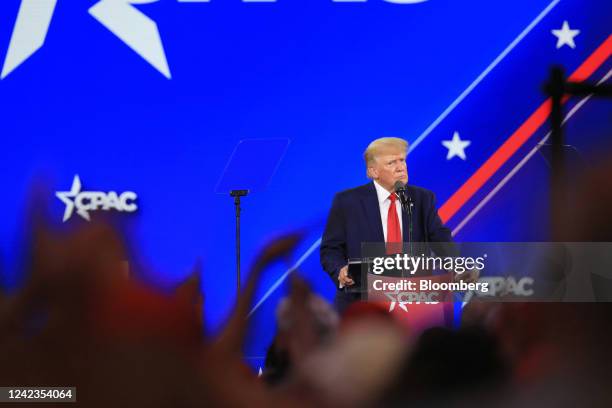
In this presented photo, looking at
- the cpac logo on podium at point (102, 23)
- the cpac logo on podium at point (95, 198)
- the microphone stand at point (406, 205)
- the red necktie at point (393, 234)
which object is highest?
the cpac logo on podium at point (102, 23)

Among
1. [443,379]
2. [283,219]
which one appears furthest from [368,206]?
[443,379]

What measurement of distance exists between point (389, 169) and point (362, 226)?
29cm

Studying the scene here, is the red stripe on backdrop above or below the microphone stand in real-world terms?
above

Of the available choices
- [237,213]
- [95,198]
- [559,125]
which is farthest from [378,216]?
[95,198]

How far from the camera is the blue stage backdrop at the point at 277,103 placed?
353 cm

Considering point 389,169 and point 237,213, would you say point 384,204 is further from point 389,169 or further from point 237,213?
point 237,213

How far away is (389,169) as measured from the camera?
3279 millimetres

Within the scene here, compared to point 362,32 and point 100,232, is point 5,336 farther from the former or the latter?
point 362,32

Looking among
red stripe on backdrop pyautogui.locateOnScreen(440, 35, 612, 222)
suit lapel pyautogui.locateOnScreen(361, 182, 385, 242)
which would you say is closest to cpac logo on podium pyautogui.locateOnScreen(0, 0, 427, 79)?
suit lapel pyautogui.locateOnScreen(361, 182, 385, 242)

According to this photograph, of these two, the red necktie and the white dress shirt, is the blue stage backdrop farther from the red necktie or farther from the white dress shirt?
the red necktie

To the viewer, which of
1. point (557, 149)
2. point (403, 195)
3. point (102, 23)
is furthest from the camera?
point (557, 149)

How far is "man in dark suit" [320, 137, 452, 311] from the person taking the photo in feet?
10.2

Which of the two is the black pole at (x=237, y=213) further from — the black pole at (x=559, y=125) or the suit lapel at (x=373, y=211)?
the black pole at (x=559, y=125)

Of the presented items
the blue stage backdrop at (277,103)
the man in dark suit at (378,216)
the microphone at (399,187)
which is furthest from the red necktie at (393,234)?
the blue stage backdrop at (277,103)
